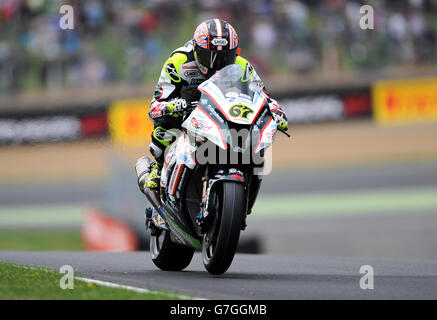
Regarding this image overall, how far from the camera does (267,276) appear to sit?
6793 mm

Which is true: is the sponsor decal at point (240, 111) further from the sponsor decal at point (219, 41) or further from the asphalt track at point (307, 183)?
the asphalt track at point (307, 183)

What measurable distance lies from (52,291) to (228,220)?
4.19 ft

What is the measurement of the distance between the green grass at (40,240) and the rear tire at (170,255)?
858 cm

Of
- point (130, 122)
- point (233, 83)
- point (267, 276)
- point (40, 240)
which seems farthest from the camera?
point (130, 122)

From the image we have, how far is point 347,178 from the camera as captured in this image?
68.3 feet

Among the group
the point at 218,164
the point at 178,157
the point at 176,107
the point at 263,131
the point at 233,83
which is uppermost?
the point at 233,83

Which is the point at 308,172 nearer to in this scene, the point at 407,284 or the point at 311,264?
the point at 311,264

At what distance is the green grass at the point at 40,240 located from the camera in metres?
16.0

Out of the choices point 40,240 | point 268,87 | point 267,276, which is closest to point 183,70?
point 267,276

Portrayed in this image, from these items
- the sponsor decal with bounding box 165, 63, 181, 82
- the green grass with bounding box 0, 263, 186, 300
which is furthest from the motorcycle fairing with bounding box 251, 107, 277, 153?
the green grass with bounding box 0, 263, 186, 300

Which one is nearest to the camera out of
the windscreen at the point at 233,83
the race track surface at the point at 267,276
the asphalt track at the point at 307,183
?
the race track surface at the point at 267,276

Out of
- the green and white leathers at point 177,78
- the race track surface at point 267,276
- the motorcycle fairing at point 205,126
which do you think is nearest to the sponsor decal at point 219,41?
the green and white leathers at point 177,78

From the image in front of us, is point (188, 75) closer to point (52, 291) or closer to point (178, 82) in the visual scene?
point (178, 82)

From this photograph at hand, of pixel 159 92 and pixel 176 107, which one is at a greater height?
pixel 159 92
